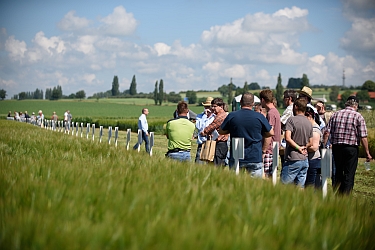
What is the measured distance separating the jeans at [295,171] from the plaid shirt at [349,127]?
1.09m

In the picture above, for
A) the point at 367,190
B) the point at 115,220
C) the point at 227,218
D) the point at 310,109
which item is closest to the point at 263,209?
the point at 227,218

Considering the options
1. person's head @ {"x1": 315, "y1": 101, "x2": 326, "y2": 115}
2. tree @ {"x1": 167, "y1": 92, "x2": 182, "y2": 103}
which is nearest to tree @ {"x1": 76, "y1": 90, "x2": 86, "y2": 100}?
tree @ {"x1": 167, "y1": 92, "x2": 182, "y2": 103}

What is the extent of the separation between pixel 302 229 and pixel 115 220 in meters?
1.30

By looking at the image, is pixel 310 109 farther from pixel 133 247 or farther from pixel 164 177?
pixel 133 247

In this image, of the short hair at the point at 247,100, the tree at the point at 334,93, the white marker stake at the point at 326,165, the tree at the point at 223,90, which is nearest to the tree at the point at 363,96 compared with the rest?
the tree at the point at 334,93

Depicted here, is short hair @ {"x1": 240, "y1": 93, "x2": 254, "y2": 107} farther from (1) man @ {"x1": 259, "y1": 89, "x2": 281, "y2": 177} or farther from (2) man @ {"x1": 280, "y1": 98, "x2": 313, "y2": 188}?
(1) man @ {"x1": 259, "y1": 89, "x2": 281, "y2": 177}

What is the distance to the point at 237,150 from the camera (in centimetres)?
860

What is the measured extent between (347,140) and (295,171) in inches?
53.4

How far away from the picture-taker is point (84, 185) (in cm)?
486

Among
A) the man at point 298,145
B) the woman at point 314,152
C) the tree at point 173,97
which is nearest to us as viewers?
the man at point 298,145

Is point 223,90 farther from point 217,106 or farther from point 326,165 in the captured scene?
point 326,165

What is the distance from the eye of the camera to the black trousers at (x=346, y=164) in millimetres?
9875

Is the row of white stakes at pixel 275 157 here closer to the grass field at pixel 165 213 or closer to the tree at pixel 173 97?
the grass field at pixel 165 213

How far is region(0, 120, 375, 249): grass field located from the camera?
323 cm
